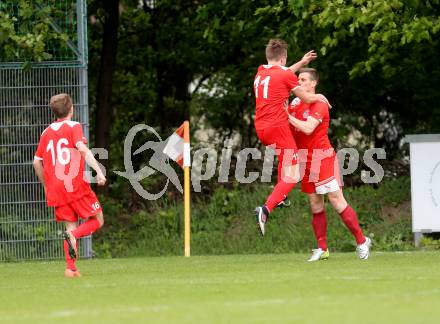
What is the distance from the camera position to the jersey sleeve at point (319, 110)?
13.3 meters

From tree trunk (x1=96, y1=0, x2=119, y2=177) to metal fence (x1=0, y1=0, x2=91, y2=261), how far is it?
367 centimetres

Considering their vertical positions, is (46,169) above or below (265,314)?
above

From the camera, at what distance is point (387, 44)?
18188 millimetres

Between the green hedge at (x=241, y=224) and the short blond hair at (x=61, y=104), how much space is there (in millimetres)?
7081

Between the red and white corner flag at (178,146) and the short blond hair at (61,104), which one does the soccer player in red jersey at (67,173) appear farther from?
the red and white corner flag at (178,146)

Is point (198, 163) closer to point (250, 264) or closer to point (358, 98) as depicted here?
point (358, 98)

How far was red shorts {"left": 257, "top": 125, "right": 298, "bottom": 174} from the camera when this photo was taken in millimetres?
13305

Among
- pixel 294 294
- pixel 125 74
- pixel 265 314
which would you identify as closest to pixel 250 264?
pixel 294 294

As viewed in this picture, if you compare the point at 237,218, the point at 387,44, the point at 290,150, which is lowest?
the point at 237,218

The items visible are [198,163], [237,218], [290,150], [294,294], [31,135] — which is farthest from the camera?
[198,163]

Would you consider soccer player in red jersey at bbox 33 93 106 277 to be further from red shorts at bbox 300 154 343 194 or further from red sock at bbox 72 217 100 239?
red shorts at bbox 300 154 343 194

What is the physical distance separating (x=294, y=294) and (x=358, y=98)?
1321 centimetres

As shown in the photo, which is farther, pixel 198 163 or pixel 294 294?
pixel 198 163

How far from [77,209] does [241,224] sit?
7.92m
